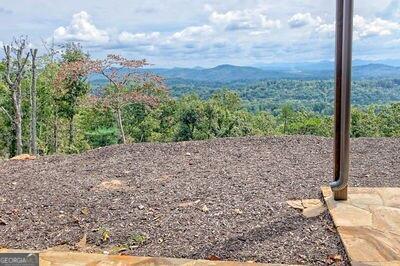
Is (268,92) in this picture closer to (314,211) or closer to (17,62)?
(17,62)

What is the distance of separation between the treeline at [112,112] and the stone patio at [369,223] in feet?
16.4

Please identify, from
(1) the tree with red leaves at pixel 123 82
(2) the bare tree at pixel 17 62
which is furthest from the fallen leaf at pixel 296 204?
(2) the bare tree at pixel 17 62

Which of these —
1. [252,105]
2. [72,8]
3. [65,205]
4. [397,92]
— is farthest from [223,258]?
[252,105]

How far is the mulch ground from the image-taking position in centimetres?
Answer: 215

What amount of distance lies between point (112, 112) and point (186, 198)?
706 cm

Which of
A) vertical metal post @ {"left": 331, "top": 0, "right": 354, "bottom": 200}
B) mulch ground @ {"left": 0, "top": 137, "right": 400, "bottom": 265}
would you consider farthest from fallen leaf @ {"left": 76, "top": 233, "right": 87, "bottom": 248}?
vertical metal post @ {"left": 331, "top": 0, "right": 354, "bottom": 200}

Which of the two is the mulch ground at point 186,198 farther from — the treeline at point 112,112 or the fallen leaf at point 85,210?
the treeline at point 112,112

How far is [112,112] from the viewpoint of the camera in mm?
9539

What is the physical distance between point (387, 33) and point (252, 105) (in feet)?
43.2

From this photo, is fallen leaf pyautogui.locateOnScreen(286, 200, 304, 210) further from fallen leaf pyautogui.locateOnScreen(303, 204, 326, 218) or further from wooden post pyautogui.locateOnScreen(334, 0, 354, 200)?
wooden post pyautogui.locateOnScreen(334, 0, 354, 200)

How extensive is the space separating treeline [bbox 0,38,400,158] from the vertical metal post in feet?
17.0

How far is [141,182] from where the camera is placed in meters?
3.25

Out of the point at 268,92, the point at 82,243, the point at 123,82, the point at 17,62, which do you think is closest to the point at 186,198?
the point at 82,243

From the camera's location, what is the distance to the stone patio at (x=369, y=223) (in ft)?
6.35
